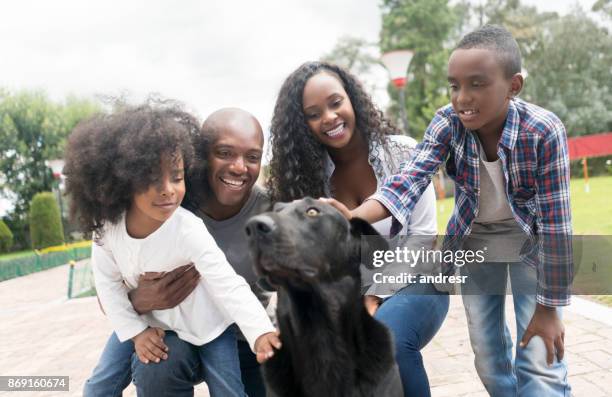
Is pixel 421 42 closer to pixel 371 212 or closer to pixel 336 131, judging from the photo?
pixel 336 131

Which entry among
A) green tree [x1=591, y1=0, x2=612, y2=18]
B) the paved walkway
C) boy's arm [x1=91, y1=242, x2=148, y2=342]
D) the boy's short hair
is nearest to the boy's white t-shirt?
boy's arm [x1=91, y1=242, x2=148, y2=342]

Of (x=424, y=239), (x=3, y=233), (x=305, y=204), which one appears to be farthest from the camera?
(x=3, y=233)

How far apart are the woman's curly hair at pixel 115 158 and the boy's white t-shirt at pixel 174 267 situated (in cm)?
15

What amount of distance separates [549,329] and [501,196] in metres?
0.69

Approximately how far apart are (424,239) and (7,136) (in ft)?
134

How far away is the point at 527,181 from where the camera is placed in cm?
238

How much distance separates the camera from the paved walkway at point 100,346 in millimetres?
3785

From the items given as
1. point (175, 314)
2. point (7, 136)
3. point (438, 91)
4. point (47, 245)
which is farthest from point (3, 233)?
point (175, 314)

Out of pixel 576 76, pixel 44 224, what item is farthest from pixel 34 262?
pixel 576 76

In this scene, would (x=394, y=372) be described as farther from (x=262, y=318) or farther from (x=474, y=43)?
(x=474, y=43)

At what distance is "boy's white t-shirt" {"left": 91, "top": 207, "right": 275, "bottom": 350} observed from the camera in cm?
254

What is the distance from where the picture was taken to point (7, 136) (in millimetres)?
36031

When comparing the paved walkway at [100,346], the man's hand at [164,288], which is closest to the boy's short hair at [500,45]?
the man's hand at [164,288]

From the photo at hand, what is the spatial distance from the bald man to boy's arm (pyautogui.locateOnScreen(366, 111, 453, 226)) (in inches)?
34.4
